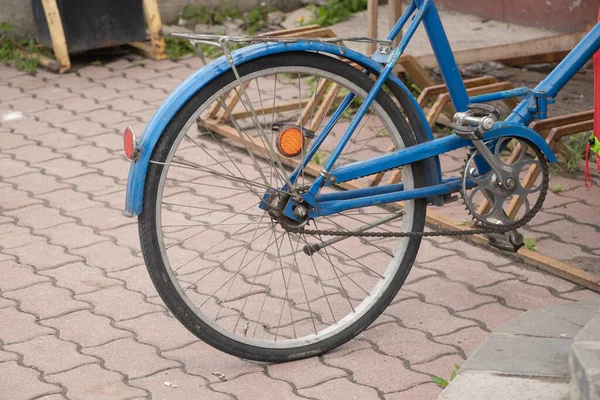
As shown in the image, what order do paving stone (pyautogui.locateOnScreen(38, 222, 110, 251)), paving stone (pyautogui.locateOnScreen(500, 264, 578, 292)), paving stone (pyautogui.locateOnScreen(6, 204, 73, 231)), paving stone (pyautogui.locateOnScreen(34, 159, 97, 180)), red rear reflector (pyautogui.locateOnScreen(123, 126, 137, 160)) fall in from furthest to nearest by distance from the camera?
paving stone (pyautogui.locateOnScreen(34, 159, 97, 180)) → paving stone (pyautogui.locateOnScreen(6, 204, 73, 231)) → paving stone (pyautogui.locateOnScreen(38, 222, 110, 251)) → paving stone (pyautogui.locateOnScreen(500, 264, 578, 292)) → red rear reflector (pyautogui.locateOnScreen(123, 126, 137, 160))

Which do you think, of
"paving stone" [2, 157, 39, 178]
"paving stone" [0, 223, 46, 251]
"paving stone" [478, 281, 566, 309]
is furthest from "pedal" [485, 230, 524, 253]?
"paving stone" [2, 157, 39, 178]

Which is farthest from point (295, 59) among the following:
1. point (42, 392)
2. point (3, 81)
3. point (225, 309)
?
point (3, 81)

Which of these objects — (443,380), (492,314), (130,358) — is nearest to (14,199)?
(130,358)

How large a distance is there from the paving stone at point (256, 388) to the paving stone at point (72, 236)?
1.41 metres

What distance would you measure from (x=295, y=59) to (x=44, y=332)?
1.39 metres

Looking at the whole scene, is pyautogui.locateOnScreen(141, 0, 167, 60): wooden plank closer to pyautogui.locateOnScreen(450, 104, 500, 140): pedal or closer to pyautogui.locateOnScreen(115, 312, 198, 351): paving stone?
pyautogui.locateOnScreen(115, 312, 198, 351): paving stone

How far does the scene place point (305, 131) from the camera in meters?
3.37

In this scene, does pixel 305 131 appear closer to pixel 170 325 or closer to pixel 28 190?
pixel 170 325

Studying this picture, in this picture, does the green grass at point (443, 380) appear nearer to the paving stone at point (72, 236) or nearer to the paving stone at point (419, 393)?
the paving stone at point (419, 393)

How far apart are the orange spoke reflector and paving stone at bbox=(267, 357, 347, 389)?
2.35 feet

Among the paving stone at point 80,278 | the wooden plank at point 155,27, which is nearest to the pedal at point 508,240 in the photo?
the paving stone at point 80,278

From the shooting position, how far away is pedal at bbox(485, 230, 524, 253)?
3613 mm

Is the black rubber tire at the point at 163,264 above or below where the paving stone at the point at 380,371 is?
above

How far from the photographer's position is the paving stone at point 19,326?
360 cm
